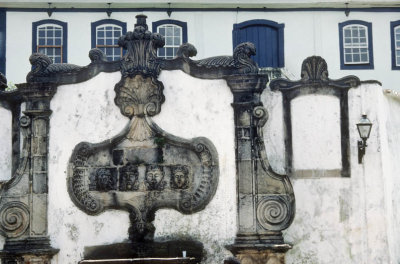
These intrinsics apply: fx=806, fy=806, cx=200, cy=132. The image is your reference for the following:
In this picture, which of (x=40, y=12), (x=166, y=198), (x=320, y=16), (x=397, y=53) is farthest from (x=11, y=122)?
(x=397, y=53)

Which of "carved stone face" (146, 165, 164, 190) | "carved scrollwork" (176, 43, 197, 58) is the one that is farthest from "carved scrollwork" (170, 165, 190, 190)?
"carved scrollwork" (176, 43, 197, 58)

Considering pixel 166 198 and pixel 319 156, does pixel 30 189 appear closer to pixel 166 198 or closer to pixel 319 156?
pixel 166 198

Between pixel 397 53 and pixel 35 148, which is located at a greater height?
pixel 397 53

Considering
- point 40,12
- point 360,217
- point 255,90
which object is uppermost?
point 40,12

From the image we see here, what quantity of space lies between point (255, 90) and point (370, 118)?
2165 millimetres

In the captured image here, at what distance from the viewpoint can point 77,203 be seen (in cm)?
1409

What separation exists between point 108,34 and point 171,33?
2148 mm

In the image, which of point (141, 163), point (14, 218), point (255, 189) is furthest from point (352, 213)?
point (14, 218)

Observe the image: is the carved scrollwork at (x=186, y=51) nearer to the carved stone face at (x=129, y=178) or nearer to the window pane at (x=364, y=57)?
the carved stone face at (x=129, y=178)

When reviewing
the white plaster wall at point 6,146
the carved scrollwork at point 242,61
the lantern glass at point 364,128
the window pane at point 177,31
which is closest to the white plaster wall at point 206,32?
the window pane at point 177,31

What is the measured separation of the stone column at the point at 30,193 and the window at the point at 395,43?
16761mm

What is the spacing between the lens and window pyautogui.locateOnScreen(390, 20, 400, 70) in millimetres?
28062

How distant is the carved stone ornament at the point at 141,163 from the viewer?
14.0m

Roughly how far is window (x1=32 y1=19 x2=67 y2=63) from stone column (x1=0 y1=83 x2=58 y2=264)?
13.2m
